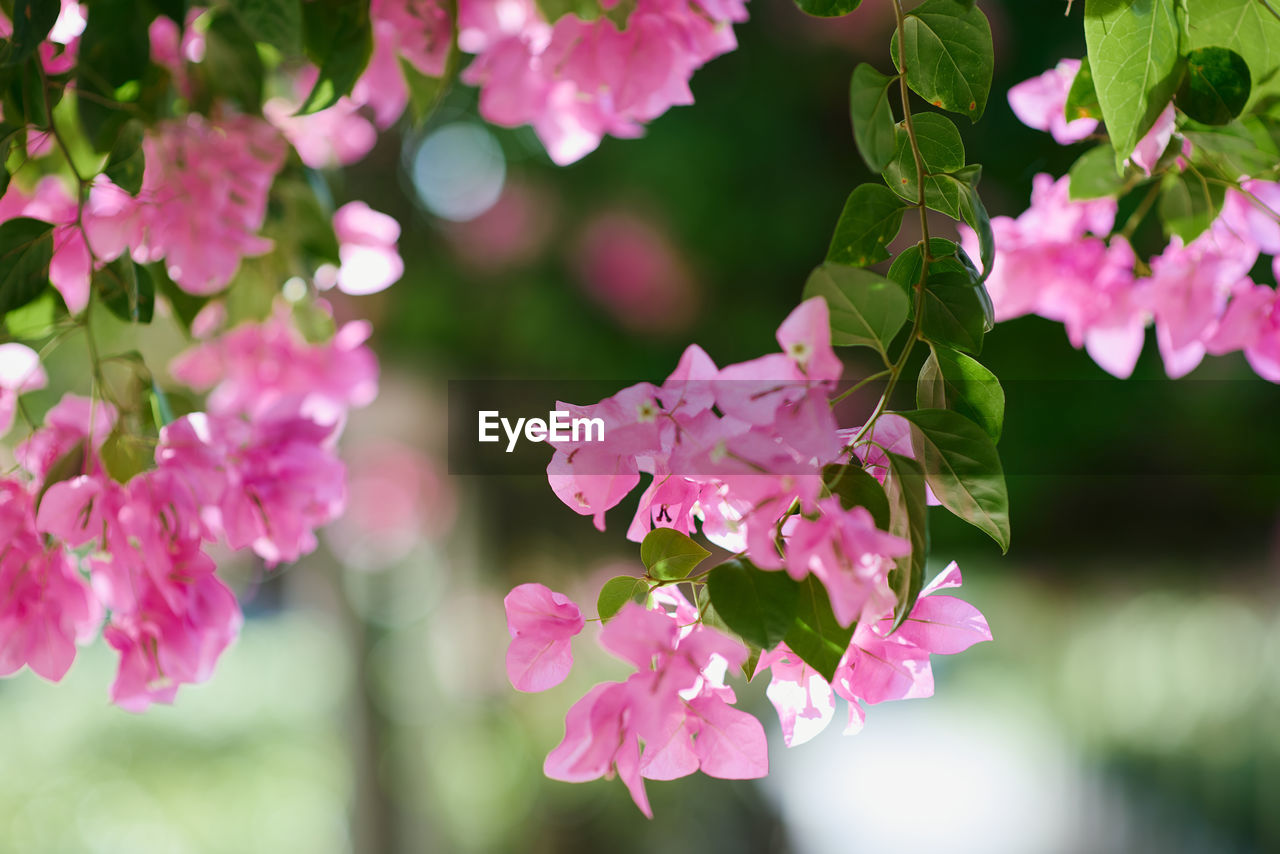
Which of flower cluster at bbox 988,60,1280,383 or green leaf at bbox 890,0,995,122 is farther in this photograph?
flower cluster at bbox 988,60,1280,383

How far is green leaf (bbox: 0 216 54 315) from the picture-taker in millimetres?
537

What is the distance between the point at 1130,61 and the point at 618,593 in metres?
0.34

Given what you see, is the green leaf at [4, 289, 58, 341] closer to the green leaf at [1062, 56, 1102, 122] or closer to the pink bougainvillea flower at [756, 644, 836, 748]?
the pink bougainvillea flower at [756, 644, 836, 748]

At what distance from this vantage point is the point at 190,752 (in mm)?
3760

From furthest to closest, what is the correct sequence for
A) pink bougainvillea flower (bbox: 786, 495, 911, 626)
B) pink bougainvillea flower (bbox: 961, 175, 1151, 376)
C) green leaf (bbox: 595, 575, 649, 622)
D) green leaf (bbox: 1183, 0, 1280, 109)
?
1. pink bougainvillea flower (bbox: 961, 175, 1151, 376)
2. green leaf (bbox: 1183, 0, 1280, 109)
3. green leaf (bbox: 595, 575, 649, 622)
4. pink bougainvillea flower (bbox: 786, 495, 911, 626)

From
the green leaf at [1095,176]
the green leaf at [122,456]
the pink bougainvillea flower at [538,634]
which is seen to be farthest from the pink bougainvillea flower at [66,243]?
the green leaf at [1095,176]

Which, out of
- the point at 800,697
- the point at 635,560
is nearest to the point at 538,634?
the point at 800,697

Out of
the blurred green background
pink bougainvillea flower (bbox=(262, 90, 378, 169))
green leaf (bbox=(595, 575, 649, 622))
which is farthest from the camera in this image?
the blurred green background

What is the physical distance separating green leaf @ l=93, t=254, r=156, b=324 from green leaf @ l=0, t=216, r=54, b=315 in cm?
3

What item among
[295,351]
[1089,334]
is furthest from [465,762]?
[1089,334]

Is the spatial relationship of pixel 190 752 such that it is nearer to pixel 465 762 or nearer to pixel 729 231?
pixel 465 762

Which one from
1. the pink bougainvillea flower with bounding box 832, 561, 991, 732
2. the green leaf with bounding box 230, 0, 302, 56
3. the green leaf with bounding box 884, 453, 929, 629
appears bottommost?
the pink bougainvillea flower with bounding box 832, 561, 991, 732

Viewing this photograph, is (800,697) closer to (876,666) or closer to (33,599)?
(876,666)

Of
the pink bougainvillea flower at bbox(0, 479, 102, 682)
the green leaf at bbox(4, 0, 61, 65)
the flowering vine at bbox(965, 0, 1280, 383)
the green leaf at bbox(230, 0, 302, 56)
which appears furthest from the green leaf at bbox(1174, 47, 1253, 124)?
the pink bougainvillea flower at bbox(0, 479, 102, 682)
